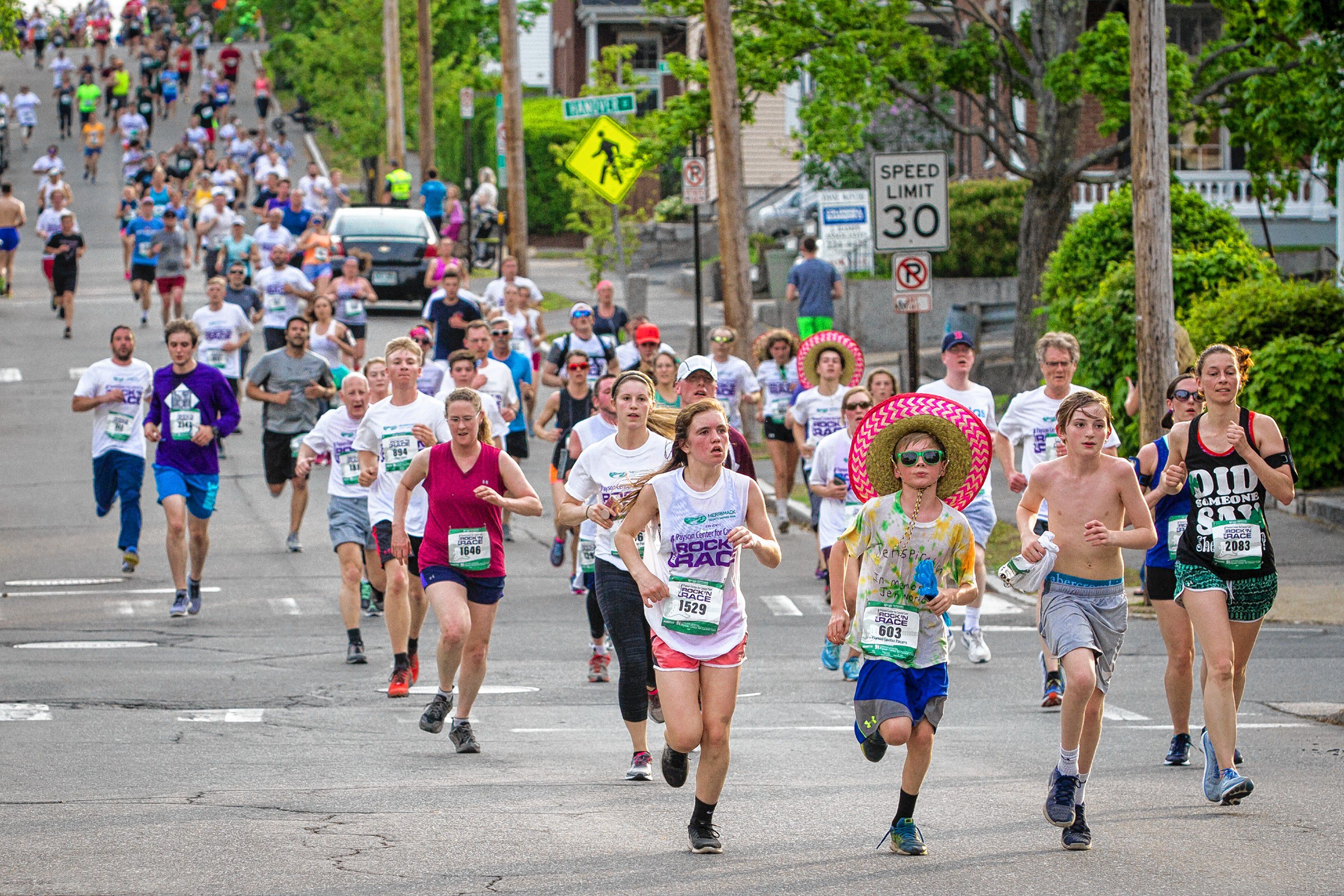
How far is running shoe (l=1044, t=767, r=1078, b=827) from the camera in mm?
7145

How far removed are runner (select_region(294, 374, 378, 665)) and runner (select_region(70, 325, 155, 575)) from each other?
2968 millimetres

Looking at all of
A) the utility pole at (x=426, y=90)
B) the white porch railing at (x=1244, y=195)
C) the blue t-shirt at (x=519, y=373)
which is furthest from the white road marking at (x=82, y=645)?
the utility pole at (x=426, y=90)

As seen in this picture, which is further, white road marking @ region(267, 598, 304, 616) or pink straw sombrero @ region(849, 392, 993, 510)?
white road marking @ region(267, 598, 304, 616)

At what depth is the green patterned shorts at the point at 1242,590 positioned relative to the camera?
8375 millimetres

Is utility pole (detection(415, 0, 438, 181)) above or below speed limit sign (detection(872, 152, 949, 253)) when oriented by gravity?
above

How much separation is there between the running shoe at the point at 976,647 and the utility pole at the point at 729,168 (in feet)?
30.9

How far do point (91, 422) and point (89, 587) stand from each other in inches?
362

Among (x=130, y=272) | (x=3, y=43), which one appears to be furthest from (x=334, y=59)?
(x=3, y=43)

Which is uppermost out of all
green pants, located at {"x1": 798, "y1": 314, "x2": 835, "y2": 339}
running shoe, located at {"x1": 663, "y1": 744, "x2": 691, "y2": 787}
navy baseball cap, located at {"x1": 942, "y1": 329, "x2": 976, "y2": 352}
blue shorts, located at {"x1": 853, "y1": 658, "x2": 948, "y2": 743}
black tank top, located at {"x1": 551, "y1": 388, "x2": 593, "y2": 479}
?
green pants, located at {"x1": 798, "y1": 314, "x2": 835, "y2": 339}

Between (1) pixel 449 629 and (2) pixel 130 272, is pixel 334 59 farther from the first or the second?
(1) pixel 449 629

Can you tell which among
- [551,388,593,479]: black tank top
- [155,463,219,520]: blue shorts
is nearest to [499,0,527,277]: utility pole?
[551,388,593,479]: black tank top

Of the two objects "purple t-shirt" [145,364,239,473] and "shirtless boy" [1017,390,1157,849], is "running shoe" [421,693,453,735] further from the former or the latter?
"purple t-shirt" [145,364,239,473]

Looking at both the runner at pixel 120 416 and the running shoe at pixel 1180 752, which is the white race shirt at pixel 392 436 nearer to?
the runner at pixel 120 416

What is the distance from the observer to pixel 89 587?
15094 millimetres
